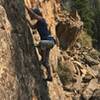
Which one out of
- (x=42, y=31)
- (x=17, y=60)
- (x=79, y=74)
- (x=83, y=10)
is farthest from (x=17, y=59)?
(x=83, y=10)

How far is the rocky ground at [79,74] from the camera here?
1043 inches

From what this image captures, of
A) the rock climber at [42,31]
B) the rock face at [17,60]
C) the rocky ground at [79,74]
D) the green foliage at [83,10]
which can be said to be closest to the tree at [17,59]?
the rock face at [17,60]

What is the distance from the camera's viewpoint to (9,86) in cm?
1023

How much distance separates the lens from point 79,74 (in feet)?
103

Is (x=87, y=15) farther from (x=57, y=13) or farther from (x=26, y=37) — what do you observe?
(x=26, y=37)

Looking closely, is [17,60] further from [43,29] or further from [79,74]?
[79,74]

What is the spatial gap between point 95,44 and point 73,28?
74.5ft

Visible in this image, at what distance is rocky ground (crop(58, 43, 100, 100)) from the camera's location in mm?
26484

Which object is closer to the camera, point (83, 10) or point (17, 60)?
point (17, 60)

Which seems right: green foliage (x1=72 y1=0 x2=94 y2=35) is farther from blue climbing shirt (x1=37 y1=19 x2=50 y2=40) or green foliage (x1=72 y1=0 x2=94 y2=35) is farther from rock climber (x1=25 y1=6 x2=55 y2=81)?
blue climbing shirt (x1=37 y1=19 x2=50 y2=40)

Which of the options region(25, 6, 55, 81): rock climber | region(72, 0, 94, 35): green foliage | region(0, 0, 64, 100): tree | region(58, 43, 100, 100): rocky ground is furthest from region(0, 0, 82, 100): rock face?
region(72, 0, 94, 35): green foliage

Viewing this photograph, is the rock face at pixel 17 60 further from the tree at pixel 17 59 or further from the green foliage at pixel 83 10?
the green foliage at pixel 83 10

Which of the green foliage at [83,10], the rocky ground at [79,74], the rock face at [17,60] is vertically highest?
the rock face at [17,60]

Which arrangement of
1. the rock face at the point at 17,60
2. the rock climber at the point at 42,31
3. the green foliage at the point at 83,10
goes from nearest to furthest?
the rock face at the point at 17,60
the rock climber at the point at 42,31
the green foliage at the point at 83,10
